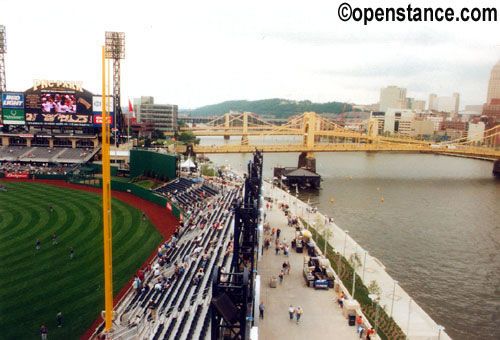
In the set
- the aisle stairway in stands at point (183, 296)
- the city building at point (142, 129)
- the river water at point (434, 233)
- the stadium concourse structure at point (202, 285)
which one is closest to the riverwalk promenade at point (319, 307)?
the river water at point (434, 233)

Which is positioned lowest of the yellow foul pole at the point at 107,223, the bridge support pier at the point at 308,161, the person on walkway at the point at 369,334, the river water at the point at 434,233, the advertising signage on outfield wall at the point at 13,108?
the river water at the point at 434,233

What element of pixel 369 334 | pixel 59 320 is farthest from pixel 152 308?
pixel 369 334

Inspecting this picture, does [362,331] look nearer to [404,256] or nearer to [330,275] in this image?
[330,275]

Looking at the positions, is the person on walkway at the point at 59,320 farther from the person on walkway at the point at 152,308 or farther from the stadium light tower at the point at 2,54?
the stadium light tower at the point at 2,54

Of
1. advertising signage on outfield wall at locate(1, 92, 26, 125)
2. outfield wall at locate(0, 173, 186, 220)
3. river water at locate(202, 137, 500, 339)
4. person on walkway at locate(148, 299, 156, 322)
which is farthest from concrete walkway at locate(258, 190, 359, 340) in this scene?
advertising signage on outfield wall at locate(1, 92, 26, 125)

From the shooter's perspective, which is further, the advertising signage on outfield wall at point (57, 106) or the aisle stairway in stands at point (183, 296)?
the advertising signage on outfield wall at point (57, 106)

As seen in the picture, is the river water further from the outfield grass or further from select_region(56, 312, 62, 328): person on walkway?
select_region(56, 312, 62, 328): person on walkway
